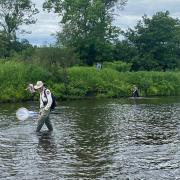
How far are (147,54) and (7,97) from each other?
4629cm

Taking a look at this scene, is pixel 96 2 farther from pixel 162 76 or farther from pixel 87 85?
pixel 87 85

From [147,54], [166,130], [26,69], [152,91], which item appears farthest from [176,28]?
[166,130]

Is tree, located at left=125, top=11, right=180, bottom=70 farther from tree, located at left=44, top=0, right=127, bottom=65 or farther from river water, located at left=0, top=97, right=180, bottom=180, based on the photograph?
river water, located at left=0, top=97, right=180, bottom=180

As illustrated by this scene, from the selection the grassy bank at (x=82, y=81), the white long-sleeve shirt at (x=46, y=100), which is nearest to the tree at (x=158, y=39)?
the grassy bank at (x=82, y=81)

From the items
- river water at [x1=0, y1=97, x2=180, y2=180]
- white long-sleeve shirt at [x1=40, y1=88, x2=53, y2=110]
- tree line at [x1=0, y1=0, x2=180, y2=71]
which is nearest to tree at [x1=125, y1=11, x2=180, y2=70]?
tree line at [x1=0, y1=0, x2=180, y2=71]

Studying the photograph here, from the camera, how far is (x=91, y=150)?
64.5 feet

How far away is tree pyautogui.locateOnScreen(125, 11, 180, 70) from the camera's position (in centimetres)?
9819

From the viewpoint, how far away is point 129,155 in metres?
18.6

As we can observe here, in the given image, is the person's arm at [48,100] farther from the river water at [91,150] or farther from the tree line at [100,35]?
the tree line at [100,35]

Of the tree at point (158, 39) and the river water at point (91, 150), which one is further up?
the tree at point (158, 39)

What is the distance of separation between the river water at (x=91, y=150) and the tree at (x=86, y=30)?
59.8 m

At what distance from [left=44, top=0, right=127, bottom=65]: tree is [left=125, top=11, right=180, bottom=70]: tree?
8564 mm

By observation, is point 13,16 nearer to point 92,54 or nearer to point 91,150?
point 92,54

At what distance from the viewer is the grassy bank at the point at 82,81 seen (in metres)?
59.2
